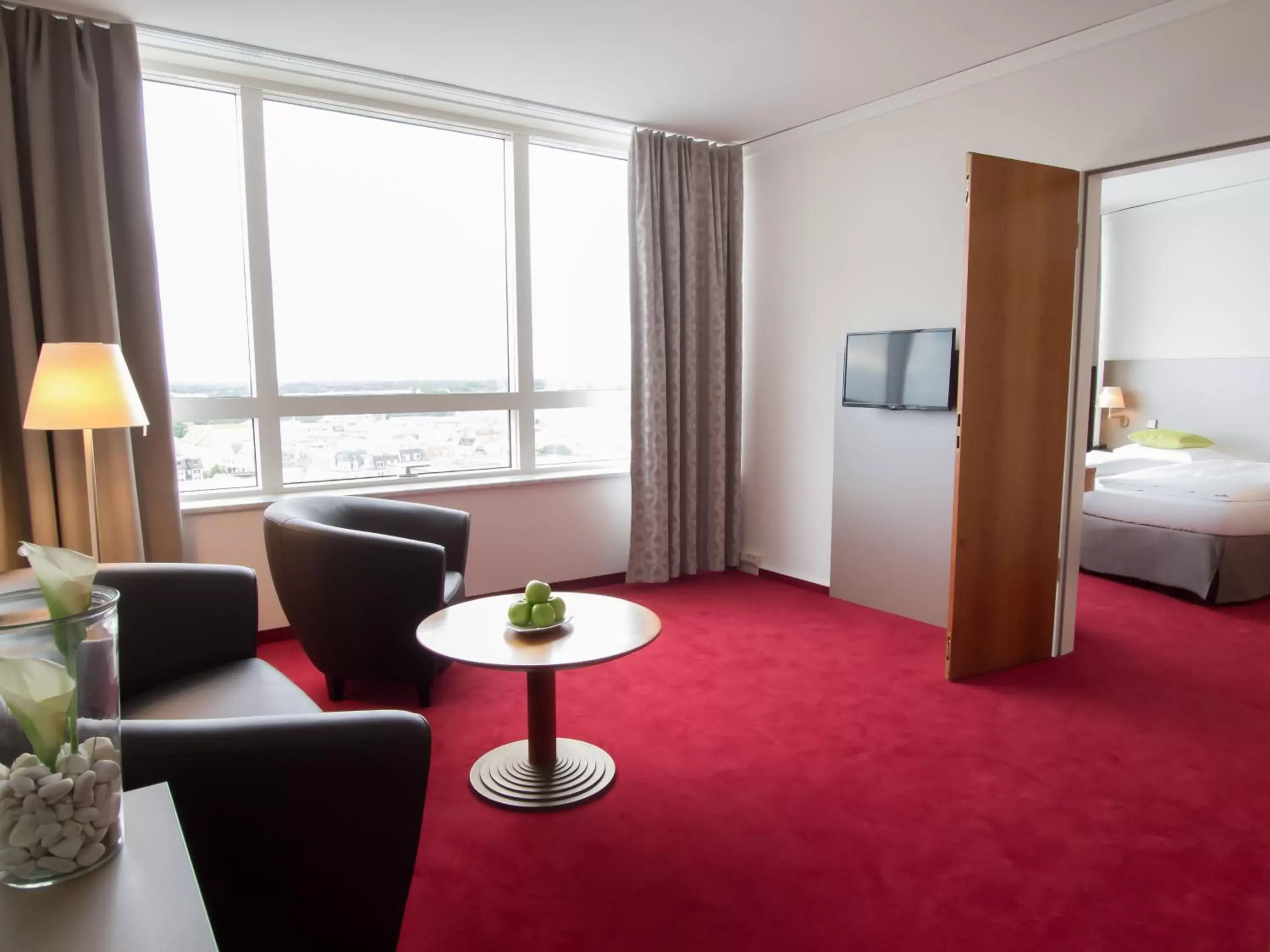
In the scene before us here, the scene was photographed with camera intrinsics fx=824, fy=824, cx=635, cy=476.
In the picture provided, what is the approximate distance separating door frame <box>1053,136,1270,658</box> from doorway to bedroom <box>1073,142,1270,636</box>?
0.07 ft

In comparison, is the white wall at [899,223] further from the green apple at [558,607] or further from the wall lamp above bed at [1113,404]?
the wall lamp above bed at [1113,404]

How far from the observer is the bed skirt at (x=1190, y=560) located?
4.48 metres

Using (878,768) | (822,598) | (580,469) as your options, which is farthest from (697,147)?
(878,768)

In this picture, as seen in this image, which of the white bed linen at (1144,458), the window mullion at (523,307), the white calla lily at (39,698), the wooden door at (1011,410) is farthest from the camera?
the white bed linen at (1144,458)

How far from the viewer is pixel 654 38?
3.46 metres

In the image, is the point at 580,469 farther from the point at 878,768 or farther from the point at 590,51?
the point at 878,768

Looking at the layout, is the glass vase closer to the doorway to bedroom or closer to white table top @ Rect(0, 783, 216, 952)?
white table top @ Rect(0, 783, 216, 952)

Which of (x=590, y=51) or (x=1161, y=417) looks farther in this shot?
(x=1161, y=417)

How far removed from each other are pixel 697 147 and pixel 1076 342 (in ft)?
7.98

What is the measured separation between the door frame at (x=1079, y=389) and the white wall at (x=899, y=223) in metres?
0.13

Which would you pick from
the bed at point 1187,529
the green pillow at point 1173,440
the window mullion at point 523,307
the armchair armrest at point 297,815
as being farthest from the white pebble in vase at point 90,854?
the green pillow at point 1173,440

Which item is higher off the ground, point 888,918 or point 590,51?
point 590,51

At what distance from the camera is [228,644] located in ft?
8.20

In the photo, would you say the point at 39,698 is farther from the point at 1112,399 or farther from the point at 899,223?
the point at 1112,399
